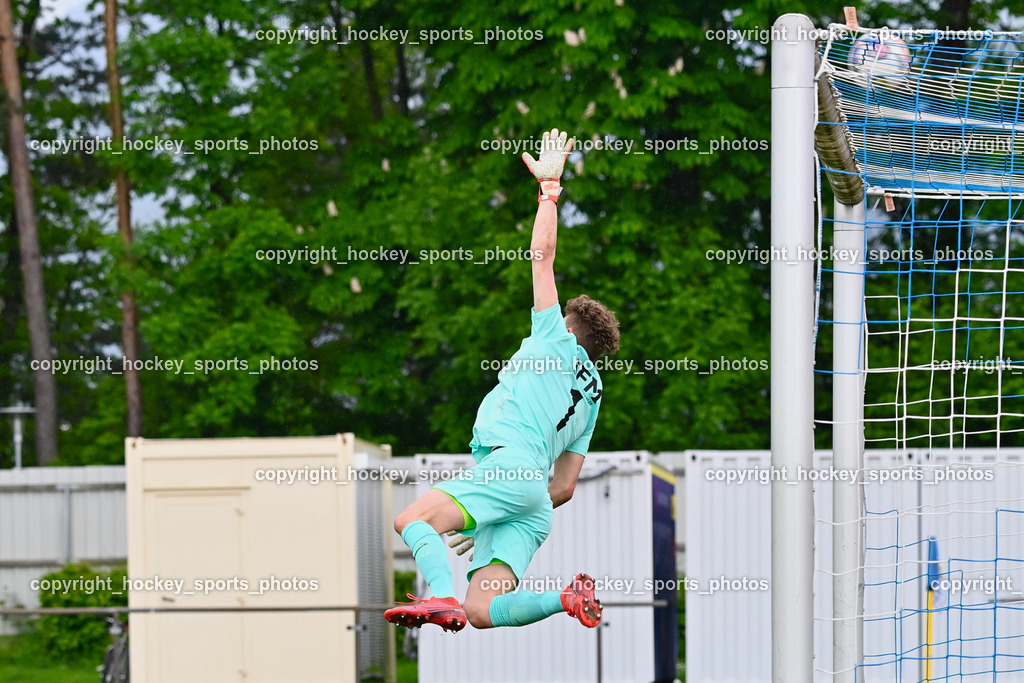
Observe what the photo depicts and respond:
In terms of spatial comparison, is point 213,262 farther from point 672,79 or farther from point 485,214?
point 672,79

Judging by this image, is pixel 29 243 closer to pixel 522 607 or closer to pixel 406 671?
pixel 406 671

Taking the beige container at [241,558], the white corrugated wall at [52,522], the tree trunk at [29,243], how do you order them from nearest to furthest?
the beige container at [241,558]
the white corrugated wall at [52,522]
the tree trunk at [29,243]

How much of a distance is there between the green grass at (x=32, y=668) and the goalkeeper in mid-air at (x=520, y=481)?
9.19m

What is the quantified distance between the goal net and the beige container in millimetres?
3960

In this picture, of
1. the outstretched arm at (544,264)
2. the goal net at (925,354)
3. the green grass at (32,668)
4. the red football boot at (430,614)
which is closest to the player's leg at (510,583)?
the red football boot at (430,614)

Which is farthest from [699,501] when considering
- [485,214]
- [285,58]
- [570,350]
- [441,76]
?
[285,58]

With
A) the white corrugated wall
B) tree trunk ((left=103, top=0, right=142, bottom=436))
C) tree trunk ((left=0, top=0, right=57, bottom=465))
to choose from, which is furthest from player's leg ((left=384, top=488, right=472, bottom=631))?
tree trunk ((left=0, top=0, right=57, bottom=465))

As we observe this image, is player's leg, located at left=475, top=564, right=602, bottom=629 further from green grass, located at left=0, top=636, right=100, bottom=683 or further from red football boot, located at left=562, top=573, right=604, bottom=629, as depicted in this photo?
green grass, located at left=0, top=636, right=100, bottom=683

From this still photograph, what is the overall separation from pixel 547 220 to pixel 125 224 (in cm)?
1435

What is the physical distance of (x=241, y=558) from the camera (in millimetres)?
10359

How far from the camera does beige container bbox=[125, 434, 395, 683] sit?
33.6ft

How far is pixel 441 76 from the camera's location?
15969 mm

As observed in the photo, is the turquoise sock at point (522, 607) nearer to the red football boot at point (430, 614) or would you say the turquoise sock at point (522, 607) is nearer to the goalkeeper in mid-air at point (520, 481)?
the goalkeeper in mid-air at point (520, 481)

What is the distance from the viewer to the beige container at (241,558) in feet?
33.6
